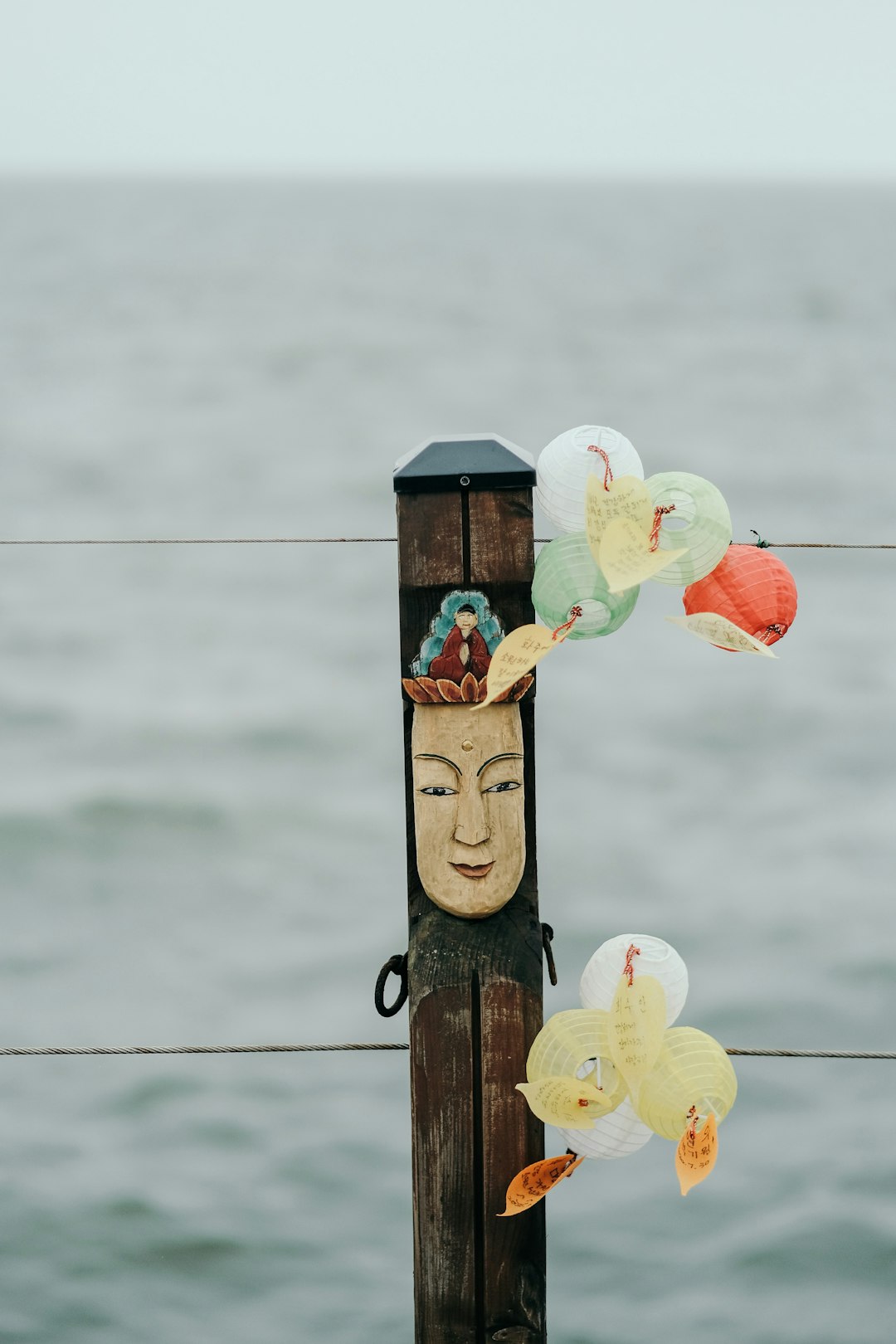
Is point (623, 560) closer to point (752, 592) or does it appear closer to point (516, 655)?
point (516, 655)

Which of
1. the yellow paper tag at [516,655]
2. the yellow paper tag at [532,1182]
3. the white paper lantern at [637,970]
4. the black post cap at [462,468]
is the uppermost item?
the black post cap at [462,468]

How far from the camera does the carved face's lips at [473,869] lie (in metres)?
2.36

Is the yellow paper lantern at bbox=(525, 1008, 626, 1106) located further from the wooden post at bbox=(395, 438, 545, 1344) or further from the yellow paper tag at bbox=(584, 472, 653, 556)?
the yellow paper tag at bbox=(584, 472, 653, 556)

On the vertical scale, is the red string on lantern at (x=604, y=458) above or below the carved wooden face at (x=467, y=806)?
above

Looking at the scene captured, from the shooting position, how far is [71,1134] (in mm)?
5379

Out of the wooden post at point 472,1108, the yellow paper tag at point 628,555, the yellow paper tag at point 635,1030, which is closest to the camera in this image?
the yellow paper tag at point 628,555

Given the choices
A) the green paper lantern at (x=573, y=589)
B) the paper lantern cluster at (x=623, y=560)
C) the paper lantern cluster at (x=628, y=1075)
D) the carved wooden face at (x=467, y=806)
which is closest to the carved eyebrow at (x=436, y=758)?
the carved wooden face at (x=467, y=806)

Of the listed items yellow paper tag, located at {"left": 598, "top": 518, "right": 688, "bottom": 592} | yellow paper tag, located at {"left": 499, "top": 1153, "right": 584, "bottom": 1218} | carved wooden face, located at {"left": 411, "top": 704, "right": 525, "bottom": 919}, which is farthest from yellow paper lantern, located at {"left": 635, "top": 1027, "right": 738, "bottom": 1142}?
yellow paper tag, located at {"left": 598, "top": 518, "right": 688, "bottom": 592}

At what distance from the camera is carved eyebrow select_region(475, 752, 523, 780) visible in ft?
7.76

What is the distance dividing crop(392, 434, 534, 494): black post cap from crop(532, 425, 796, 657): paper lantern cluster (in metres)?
0.06

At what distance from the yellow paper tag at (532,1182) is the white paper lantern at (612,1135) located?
0.19 ft

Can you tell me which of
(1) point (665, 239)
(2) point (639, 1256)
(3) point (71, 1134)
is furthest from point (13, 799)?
(1) point (665, 239)

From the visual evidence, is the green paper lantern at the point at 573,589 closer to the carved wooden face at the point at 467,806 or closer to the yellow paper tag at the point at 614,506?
the yellow paper tag at the point at 614,506

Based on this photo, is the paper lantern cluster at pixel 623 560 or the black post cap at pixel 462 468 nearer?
the paper lantern cluster at pixel 623 560
